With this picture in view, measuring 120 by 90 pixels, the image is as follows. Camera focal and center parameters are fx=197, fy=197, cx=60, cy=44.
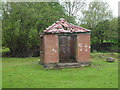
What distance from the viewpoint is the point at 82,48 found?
14508mm

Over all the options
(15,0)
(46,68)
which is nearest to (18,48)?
(15,0)

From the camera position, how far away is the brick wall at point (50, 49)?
1381 cm

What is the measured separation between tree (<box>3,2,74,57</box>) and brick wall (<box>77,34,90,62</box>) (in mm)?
8565

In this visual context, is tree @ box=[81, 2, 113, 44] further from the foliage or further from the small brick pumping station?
the small brick pumping station

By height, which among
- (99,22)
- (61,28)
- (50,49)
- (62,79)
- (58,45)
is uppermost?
(99,22)

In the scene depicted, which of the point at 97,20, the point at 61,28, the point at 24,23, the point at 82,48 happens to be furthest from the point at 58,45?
the point at 97,20

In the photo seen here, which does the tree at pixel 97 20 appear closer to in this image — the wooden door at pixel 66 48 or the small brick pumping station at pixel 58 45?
the wooden door at pixel 66 48

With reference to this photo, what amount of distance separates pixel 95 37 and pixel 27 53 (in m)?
12.4

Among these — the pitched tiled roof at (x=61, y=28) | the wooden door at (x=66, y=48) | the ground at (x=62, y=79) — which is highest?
the pitched tiled roof at (x=61, y=28)

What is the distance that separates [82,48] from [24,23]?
10.7 metres

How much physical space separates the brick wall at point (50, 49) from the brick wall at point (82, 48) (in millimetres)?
1718

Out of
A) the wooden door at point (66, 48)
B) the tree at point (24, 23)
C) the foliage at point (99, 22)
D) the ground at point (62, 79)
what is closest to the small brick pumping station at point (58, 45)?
the ground at point (62, 79)

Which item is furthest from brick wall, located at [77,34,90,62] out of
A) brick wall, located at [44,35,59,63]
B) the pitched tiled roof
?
brick wall, located at [44,35,59,63]

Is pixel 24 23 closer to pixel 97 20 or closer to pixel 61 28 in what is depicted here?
pixel 61 28
